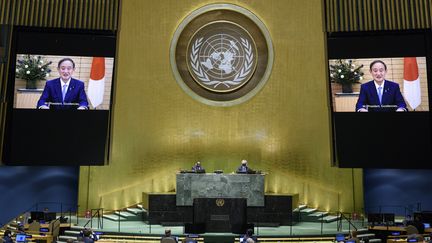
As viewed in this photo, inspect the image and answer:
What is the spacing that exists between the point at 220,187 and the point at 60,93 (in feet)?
19.2

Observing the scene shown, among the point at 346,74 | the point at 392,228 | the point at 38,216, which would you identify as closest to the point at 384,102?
the point at 346,74

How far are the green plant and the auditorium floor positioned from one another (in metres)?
Answer: 4.55

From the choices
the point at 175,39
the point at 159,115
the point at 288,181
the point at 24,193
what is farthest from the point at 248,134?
the point at 24,193

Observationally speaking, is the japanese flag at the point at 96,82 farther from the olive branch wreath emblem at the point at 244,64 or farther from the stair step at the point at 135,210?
the stair step at the point at 135,210

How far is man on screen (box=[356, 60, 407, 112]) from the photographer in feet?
47.6

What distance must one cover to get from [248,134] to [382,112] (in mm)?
4617

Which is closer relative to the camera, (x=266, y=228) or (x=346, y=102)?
(x=266, y=228)

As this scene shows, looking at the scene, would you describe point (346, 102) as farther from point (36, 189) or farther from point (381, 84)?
point (36, 189)

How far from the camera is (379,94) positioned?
14.6 metres

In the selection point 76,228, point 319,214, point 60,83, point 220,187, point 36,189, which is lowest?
point 76,228

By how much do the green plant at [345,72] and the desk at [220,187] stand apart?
406cm

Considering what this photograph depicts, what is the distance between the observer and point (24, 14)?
590 inches

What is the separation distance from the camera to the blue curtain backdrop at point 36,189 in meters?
15.7

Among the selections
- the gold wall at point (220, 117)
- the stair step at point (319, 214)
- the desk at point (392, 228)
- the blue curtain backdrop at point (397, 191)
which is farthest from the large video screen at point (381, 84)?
the desk at point (392, 228)
